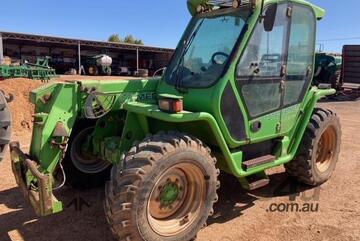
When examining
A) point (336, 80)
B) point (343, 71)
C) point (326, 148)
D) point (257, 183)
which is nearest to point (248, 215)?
point (257, 183)

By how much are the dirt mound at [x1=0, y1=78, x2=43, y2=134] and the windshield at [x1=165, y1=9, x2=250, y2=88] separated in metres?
5.66

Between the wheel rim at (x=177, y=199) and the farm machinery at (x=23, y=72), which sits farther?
the farm machinery at (x=23, y=72)

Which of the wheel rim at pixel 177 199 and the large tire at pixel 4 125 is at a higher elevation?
the large tire at pixel 4 125

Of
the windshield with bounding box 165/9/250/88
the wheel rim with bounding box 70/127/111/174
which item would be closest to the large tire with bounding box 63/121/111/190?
the wheel rim with bounding box 70/127/111/174

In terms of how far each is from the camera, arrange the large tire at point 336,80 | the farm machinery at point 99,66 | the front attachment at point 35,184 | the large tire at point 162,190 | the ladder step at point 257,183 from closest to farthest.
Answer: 1. the large tire at point 162,190
2. the front attachment at point 35,184
3. the ladder step at point 257,183
4. the large tire at point 336,80
5. the farm machinery at point 99,66

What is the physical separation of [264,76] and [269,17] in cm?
67

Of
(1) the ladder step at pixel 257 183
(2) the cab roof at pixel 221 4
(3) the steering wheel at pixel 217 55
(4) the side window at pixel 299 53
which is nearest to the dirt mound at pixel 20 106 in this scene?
(2) the cab roof at pixel 221 4

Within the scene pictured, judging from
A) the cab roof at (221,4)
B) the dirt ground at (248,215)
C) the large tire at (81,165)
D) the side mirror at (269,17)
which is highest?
the cab roof at (221,4)

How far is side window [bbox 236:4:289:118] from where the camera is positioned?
4125mm

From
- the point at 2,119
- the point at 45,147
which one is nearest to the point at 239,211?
the point at 45,147

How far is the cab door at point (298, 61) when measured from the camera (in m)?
4.65

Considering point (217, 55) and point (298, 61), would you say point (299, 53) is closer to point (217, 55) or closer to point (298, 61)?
point (298, 61)

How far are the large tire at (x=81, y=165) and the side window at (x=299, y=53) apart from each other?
258cm

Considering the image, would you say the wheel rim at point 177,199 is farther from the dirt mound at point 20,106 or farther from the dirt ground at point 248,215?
the dirt mound at point 20,106
